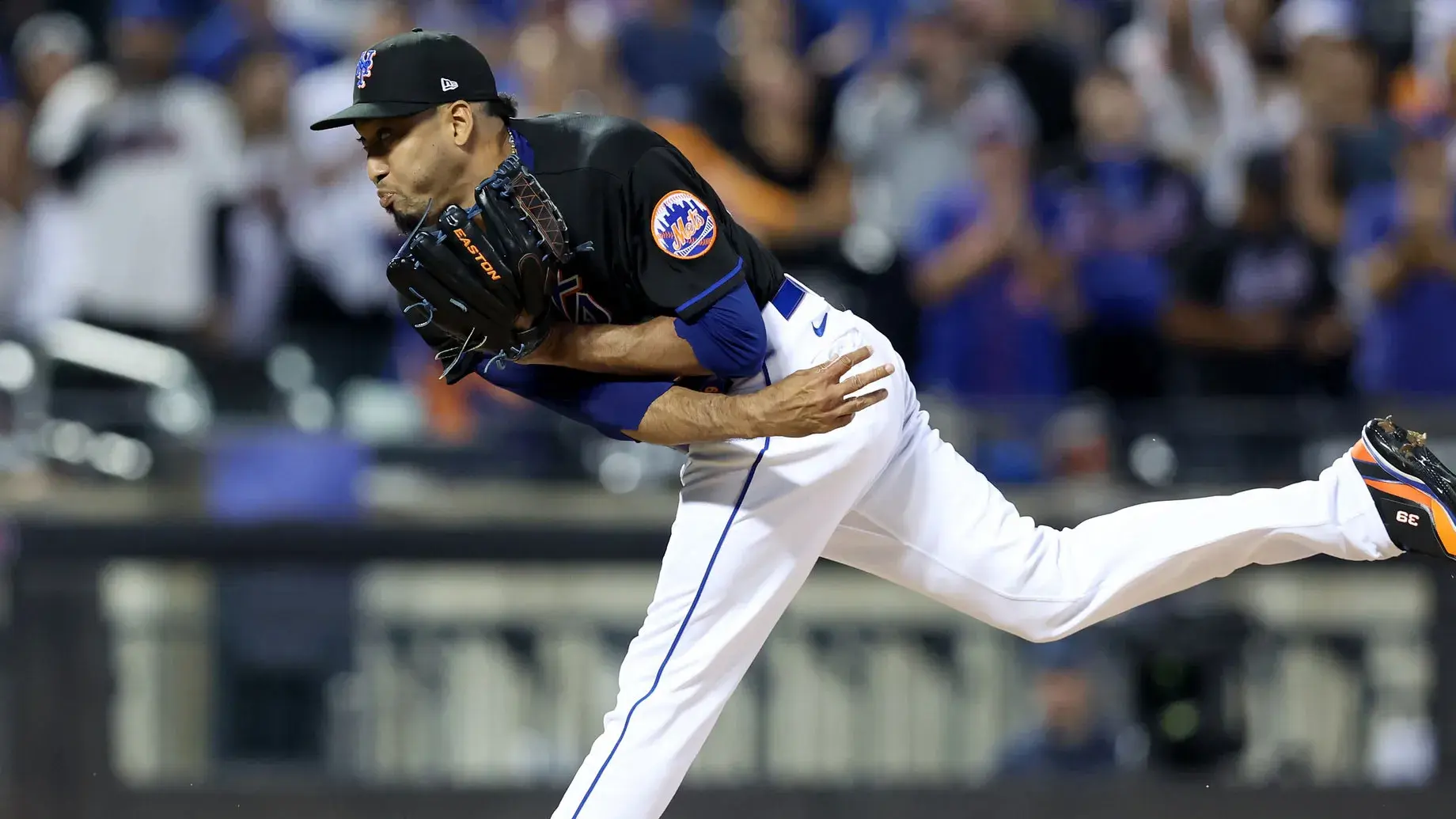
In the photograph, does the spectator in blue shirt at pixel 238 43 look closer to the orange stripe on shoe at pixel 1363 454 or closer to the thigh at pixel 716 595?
the thigh at pixel 716 595

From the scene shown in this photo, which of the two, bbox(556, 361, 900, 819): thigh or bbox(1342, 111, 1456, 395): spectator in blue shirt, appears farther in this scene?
bbox(1342, 111, 1456, 395): spectator in blue shirt

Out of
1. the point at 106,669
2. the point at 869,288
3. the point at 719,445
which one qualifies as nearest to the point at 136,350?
the point at 106,669

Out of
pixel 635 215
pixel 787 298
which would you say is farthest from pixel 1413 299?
pixel 635 215

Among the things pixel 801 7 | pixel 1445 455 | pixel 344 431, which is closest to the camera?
pixel 1445 455

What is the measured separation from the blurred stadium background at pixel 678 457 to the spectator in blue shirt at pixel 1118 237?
2cm

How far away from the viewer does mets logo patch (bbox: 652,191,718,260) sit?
143 inches

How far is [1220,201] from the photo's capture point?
7797mm

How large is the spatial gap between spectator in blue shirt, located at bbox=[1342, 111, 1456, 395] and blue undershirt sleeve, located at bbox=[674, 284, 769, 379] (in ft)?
14.8

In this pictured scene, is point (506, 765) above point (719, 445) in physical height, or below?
below

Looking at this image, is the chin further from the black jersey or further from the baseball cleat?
the baseball cleat

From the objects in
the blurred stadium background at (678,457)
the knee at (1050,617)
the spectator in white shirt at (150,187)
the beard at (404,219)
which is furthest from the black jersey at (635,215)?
the spectator in white shirt at (150,187)

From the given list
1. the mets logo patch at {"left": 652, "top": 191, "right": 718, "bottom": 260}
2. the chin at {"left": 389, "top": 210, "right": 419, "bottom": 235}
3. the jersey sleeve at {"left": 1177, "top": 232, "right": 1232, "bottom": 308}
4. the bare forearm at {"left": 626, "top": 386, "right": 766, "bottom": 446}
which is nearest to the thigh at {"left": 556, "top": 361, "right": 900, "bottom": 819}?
the bare forearm at {"left": 626, "top": 386, "right": 766, "bottom": 446}

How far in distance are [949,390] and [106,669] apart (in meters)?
3.29

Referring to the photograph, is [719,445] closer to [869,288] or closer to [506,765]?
[506,765]
